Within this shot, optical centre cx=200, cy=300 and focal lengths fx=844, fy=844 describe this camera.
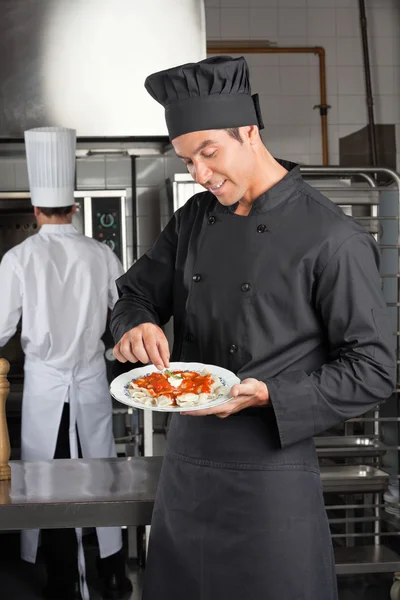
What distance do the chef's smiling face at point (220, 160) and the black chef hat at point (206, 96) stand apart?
0.02m

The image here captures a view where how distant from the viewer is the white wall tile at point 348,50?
650 cm

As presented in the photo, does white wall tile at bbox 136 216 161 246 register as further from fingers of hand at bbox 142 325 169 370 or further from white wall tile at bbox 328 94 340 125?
fingers of hand at bbox 142 325 169 370

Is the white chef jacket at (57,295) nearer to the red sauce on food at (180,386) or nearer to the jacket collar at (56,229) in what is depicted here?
the jacket collar at (56,229)

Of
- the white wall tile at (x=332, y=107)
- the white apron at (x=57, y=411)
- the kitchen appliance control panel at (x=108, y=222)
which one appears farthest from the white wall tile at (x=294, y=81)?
the white apron at (x=57, y=411)

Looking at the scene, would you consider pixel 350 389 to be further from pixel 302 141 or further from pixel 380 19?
pixel 380 19

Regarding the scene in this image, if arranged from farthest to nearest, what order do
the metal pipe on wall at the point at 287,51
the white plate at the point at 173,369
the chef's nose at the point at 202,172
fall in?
the metal pipe on wall at the point at 287,51
the chef's nose at the point at 202,172
the white plate at the point at 173,369

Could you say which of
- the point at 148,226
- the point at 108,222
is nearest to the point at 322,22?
the point at 148,226

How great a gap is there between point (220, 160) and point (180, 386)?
1.53 feet

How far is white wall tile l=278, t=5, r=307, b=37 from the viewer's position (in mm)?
6469

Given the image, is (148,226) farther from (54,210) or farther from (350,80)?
(350,80)

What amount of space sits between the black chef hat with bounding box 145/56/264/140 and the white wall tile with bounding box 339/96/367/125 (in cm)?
494

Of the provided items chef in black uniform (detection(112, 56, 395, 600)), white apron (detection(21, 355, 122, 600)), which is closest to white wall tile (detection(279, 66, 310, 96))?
white apron (detection(21, 355, 122, 600))

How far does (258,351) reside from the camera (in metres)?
1.76

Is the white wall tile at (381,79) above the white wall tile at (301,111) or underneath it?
above
